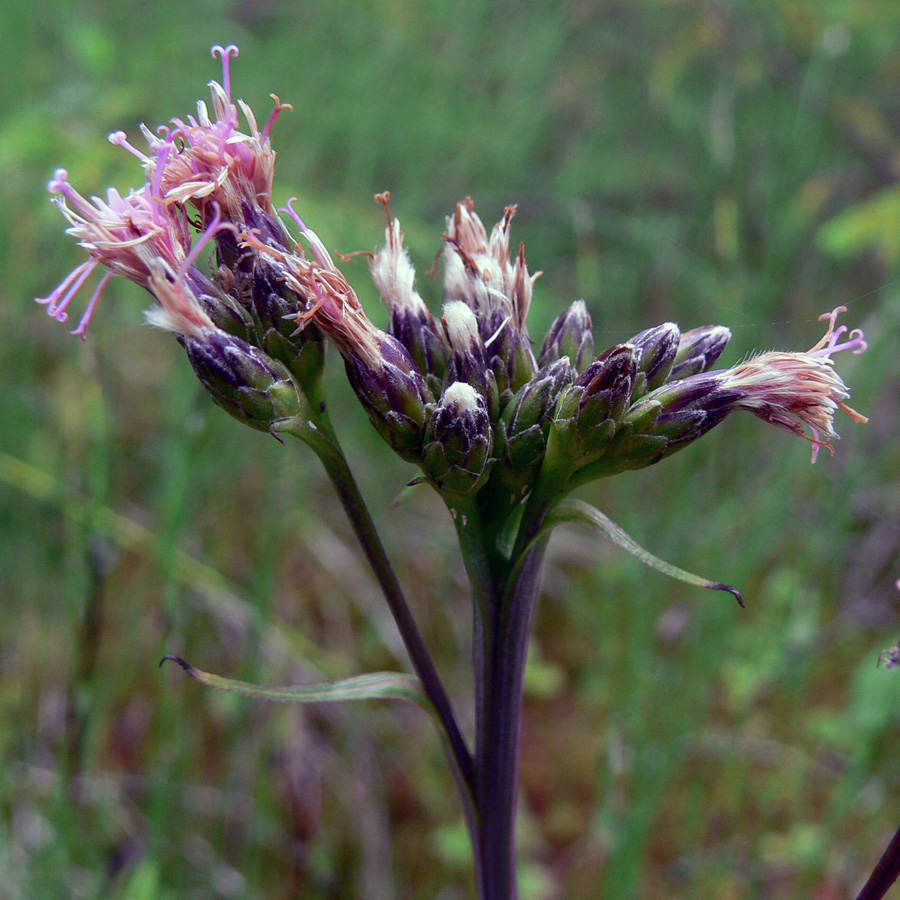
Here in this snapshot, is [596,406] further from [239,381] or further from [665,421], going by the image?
[239,381]

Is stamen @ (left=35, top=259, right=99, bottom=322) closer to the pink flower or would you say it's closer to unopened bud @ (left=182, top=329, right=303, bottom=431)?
unopened bud @ (left=182, top=329, right=303, bottom=431)

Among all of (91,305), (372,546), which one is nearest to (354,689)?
(372,546)

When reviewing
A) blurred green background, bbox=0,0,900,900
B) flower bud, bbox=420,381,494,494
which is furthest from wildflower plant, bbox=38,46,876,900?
blurred green background, bbox=0,0,900,900

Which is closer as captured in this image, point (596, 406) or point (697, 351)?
point (596, 406)

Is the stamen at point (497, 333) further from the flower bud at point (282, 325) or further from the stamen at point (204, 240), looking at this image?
the stamen at point (204, 240)

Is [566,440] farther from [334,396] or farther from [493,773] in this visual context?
[334,396]

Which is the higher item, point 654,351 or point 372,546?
point 654,351
